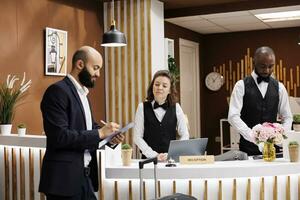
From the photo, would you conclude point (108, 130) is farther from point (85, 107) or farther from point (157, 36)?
point (157, 36)

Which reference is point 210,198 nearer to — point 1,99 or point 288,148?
point 288,148

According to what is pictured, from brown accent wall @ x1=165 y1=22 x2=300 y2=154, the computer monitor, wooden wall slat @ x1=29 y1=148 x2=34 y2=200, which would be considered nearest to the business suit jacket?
the computer monitor

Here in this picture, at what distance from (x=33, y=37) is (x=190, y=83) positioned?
13.9ft

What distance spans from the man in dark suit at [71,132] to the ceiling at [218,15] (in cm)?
430

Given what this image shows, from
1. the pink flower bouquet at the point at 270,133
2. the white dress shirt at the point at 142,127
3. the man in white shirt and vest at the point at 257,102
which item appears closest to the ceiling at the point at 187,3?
the man in white shirt and vest at the point at 257,102

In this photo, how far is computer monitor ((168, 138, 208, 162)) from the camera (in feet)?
10.9

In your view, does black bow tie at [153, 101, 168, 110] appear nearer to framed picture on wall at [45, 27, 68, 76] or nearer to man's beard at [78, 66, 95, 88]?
man's beard at [78, 66, 95, 88]

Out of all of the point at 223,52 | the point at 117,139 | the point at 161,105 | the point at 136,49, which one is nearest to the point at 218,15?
the point at 136,49

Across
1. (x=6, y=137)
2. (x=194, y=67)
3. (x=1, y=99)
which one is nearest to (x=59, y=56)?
(x=1, y=99)

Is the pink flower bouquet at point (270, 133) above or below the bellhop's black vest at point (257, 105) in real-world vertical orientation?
below

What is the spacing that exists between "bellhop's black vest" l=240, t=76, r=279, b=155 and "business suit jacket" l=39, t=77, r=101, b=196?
1.76 m

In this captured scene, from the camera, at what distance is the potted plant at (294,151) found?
3361mm

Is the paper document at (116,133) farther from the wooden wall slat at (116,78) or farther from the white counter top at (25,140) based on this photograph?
the wooden wall slat at (116,78)

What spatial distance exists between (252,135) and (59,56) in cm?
307
